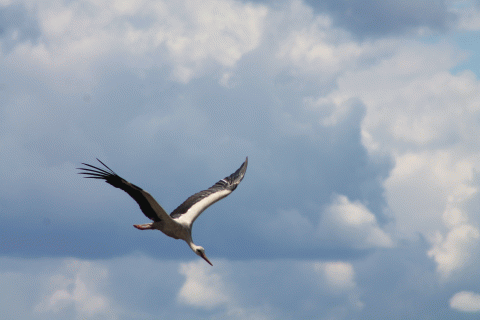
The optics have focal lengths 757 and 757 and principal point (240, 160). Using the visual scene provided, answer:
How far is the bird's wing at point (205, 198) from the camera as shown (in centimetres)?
3766

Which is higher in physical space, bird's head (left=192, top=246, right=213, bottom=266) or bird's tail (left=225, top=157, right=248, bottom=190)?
bird's tail (left=225, top=157, right=248, bottom=190)

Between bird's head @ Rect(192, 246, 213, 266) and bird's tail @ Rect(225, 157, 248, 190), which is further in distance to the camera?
bird's tail @ Rect(225, 157, 248, 190)

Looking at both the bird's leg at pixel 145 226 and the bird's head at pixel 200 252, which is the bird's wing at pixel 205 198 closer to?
the bird's head at pixel 200 252

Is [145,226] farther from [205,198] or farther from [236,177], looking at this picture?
[236,177]

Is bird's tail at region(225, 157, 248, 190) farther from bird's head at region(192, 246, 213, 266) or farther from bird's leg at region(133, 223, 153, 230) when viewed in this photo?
bird's leg at region(133, 223, 153, 230)

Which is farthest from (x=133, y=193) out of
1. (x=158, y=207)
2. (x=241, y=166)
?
(x=241, y=166)

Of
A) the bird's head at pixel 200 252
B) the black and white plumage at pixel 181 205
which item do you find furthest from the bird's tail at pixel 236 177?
the bird's head at pixel 200 252

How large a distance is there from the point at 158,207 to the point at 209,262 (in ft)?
14.8

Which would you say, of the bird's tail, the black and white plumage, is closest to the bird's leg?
the black and white plumage

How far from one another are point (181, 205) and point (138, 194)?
284 inches

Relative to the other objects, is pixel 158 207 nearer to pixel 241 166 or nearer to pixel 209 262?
pixel 209 262

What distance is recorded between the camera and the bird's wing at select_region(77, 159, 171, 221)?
103 ft

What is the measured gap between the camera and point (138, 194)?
32.2 m

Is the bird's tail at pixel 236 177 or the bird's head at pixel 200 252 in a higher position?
the bird's tail at pixel 236 177
